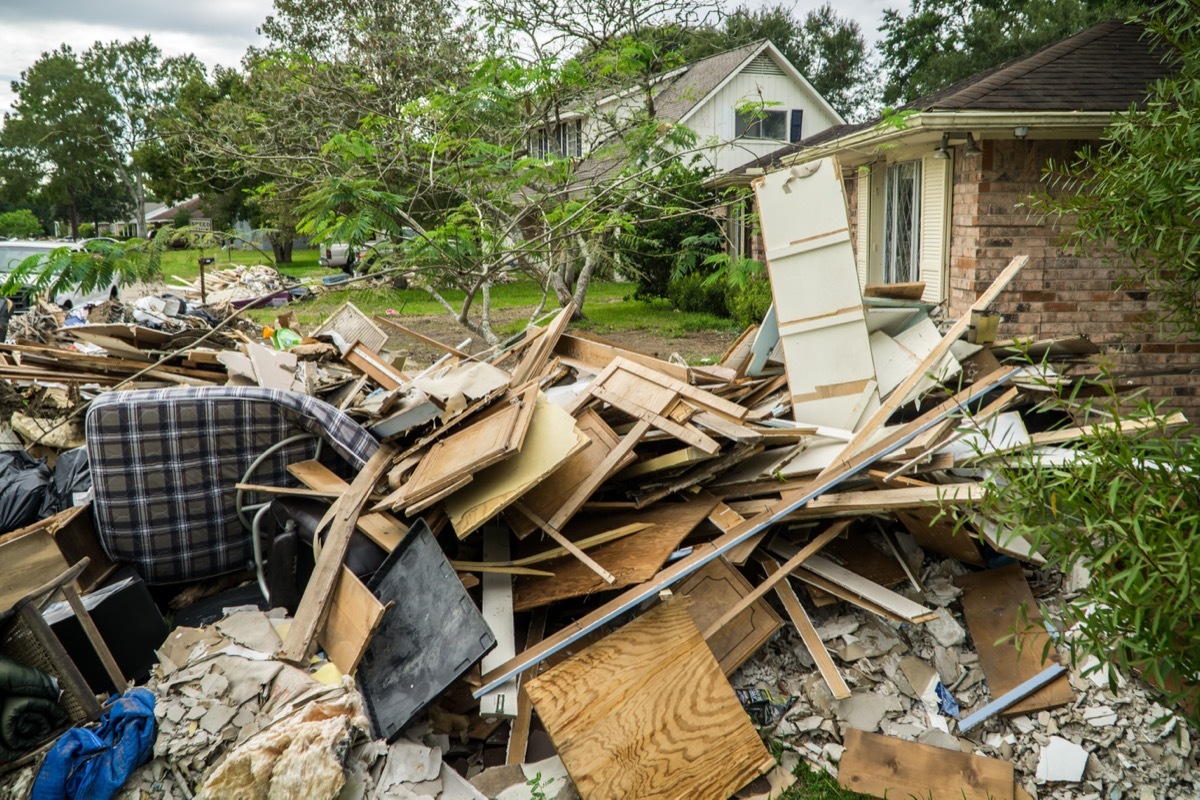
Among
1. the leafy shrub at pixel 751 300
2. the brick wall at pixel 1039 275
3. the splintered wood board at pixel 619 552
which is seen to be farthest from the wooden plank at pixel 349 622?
the leafy shrub at pixel 751 300

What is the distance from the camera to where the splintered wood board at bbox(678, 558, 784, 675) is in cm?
393

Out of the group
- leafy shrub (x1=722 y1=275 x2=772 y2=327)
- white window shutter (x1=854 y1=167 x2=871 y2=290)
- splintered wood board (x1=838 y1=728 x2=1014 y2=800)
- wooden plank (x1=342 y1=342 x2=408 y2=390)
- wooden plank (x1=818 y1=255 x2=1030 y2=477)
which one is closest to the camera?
splintered wood board (x1=838 y1=728 x2=1014 y2=800)

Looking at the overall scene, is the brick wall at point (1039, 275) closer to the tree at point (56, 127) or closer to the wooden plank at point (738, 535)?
the wooden plank at point (738, 535)

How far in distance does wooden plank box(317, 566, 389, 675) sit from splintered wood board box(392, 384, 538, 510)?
451 millimetres

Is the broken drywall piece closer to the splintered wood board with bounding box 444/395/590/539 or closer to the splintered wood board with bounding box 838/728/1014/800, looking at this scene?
the splintered wood board with bounding box 838/728/1014/800

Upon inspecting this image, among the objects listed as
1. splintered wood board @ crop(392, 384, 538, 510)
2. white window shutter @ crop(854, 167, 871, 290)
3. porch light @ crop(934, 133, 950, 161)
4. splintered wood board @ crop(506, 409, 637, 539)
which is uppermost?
porch light @ crop(934, 133, 950, 161)

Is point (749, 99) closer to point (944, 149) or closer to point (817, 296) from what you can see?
point (944, 149)

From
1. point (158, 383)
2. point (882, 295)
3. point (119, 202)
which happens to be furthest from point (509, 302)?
point (119, 202)

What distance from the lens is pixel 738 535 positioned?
4070mm

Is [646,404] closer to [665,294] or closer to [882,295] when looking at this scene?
[882,295]

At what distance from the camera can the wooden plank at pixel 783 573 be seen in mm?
3934

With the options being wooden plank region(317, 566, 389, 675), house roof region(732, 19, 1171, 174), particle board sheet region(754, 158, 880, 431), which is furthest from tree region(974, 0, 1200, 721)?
house roof region(732, 19, 1171, 174)

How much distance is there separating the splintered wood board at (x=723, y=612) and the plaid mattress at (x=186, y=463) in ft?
6.70

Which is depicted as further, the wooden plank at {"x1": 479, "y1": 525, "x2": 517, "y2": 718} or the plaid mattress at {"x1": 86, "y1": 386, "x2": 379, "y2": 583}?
the plaid mattress at {"x1": 86, "y1": 386, "x2": 379, "y2": 583}
